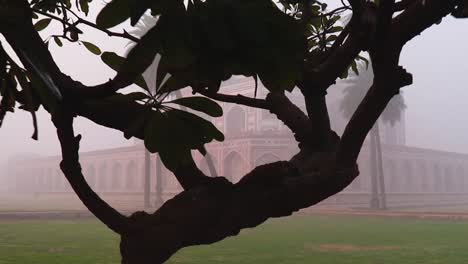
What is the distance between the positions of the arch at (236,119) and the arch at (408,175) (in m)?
14.2

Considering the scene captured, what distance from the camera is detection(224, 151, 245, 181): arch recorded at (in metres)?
31.9

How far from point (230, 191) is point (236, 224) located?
129 millimetres

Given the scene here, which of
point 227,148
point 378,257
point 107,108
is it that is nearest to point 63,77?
point 107,108

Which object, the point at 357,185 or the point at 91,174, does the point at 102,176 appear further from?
the point at 357,185

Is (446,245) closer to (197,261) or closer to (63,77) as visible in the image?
(197,261)

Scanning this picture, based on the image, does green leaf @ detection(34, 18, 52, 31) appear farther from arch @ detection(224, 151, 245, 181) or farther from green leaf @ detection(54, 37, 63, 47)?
arch @ detection(224, 151, 245, 181)

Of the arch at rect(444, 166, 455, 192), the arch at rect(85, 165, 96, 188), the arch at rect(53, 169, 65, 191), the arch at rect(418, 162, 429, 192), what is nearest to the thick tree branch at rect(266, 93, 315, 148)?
the arch at rect(418, 162, 429, 192)

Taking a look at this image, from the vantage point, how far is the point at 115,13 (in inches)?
37.5

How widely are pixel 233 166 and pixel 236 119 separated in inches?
292

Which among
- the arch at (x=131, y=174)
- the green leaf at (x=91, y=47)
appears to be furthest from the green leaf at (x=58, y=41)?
the arch at (x=131, y=174)

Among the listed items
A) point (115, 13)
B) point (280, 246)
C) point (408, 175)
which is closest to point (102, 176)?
point (408, 175)

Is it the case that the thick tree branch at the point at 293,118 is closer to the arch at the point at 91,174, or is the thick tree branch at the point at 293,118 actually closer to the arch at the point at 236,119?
the arch at the point at 236,119

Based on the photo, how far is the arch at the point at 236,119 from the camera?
38.5 m

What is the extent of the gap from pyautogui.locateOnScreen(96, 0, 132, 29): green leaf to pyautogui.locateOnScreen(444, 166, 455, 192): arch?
158ft
